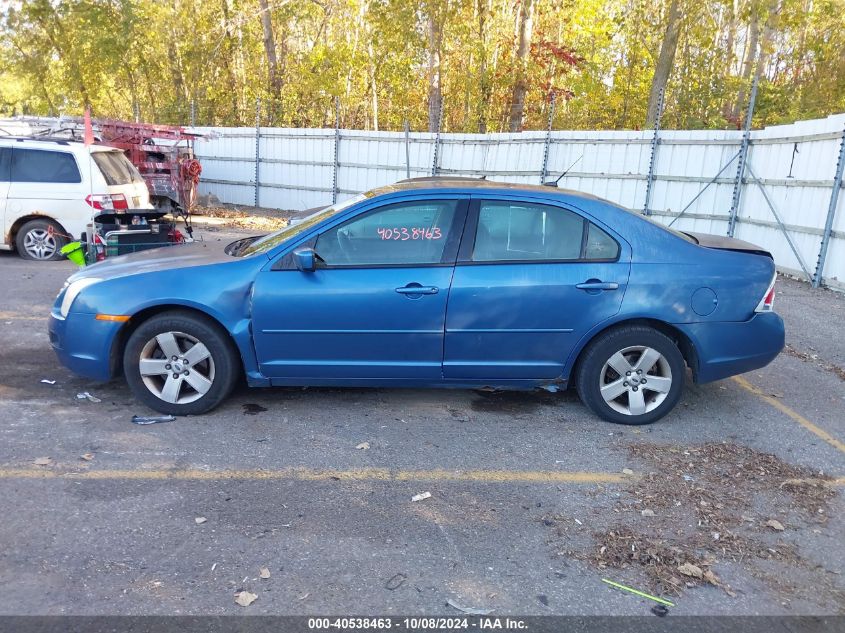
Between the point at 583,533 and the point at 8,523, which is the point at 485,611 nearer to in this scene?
the point at 583,533

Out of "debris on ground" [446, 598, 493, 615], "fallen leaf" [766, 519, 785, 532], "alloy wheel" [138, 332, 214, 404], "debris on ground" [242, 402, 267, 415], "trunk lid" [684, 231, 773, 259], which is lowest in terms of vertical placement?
"debris on ground" [446, 598, 493, 615]

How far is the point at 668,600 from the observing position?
2855 mm

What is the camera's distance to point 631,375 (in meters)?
4.61

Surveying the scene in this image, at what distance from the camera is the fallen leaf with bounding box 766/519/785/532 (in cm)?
345

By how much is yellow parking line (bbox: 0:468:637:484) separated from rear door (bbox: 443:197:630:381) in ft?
2.78

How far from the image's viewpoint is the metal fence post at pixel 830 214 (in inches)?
370

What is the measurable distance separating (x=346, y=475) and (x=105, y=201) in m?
7.63

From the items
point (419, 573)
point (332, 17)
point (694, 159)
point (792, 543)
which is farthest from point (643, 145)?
point (332, 17)

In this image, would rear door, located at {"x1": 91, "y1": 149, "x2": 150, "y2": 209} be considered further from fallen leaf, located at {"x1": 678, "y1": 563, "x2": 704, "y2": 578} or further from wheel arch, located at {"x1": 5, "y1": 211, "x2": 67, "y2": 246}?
fallen leaf, located at {"x1": 678, "y1": 563, "x2": 704, "y2": 578}

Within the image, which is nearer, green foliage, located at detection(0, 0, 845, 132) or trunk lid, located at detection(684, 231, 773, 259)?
trunk lid, located at detection(684, 231, 773, 259)

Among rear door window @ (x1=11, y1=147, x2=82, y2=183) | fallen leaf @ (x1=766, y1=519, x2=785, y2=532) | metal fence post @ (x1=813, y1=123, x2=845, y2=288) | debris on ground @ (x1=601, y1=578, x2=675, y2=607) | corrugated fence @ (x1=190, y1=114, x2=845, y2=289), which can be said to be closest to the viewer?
debris on ground @ (x1=601, y1=578, x2=675, y2=607)

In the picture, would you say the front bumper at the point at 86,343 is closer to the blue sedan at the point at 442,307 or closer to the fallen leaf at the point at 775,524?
the blue sedan at the point at 442,307

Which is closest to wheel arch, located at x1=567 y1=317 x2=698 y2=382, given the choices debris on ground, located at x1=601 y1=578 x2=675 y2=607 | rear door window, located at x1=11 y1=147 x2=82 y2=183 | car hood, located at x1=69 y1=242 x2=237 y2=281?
debris on ground, located at x1=601 y1=578 x2=675 y2=607

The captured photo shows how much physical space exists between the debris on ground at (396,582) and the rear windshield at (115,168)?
28.8 feet
